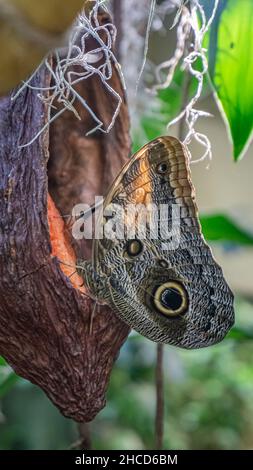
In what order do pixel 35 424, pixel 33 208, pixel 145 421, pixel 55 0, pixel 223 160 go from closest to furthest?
pixel 55 0 < pixel 33 208 < pixel 35 424 < pixel 145 421 < pixel 223 160

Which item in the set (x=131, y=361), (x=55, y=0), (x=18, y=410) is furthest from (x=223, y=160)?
(x=55, y=0)

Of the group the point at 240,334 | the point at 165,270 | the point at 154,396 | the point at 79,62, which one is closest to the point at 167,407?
the point at 154,396

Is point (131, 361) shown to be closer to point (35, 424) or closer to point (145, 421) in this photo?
point (145, 421)

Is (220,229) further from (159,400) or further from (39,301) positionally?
(39,301)

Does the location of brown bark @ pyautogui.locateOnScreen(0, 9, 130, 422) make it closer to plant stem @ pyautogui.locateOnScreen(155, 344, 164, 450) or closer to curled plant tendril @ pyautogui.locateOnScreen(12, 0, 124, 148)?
curled plant tendril @ pyautogui.locateOnScreen(12, 0, 124, 148)

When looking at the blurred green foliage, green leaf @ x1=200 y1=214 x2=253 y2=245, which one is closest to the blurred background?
the blurred green foliage
